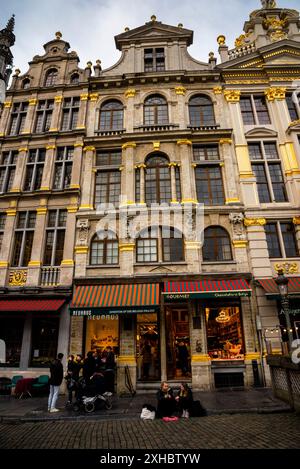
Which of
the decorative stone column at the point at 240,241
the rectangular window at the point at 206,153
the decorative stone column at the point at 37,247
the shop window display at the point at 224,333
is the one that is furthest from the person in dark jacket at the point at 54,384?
the rectangular window at the point at 206,153

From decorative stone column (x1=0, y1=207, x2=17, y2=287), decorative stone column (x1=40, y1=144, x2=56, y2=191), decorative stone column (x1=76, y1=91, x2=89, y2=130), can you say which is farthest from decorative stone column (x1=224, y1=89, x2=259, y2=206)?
decorative stone column (x1=0, y1=207, x2=17, y2=287)

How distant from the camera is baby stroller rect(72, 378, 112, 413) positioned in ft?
31.8

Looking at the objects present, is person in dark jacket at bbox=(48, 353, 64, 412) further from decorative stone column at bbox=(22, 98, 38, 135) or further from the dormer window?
the dormer window

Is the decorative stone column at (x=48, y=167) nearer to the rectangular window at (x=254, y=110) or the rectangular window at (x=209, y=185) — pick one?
the rectangular window at (x=209, y=185)

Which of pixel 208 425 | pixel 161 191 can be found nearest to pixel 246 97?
pixel 161 191

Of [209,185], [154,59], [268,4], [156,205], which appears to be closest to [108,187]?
[156,205]

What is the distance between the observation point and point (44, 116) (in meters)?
19.4

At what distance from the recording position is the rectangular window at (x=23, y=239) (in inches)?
630

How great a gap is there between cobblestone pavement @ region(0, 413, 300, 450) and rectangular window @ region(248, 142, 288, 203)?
11689 millimetres

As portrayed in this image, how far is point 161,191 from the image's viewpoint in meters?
16.9

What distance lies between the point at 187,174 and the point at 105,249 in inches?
264

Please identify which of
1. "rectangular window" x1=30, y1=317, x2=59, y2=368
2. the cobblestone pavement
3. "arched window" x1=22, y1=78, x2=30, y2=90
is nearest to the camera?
the cobblestone pavement

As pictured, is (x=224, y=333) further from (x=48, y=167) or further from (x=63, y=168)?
(x=48, y=167)
